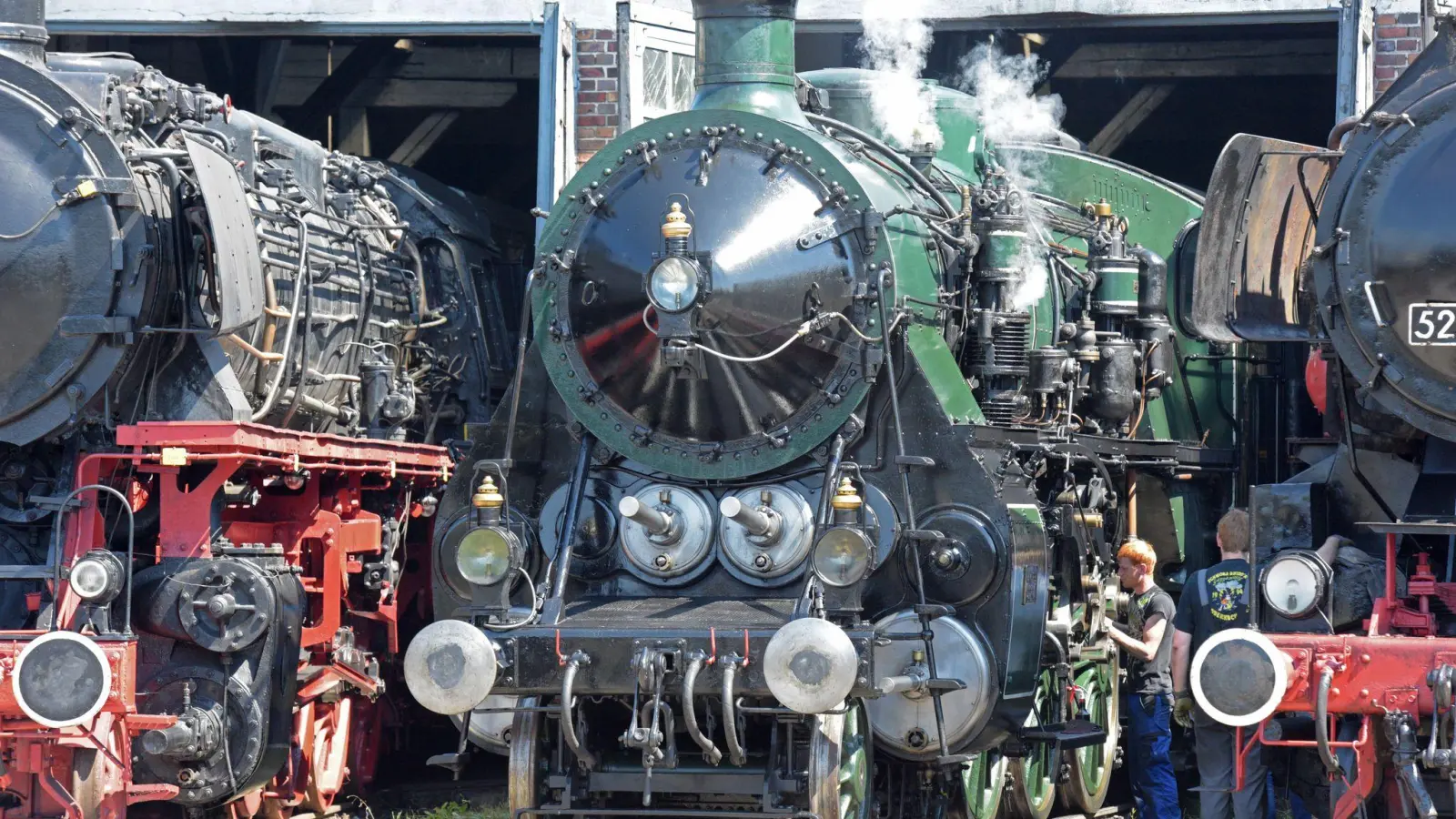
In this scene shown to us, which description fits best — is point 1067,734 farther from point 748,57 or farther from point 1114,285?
point 748,57

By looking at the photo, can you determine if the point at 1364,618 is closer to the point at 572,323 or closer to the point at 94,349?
the point at 572,323

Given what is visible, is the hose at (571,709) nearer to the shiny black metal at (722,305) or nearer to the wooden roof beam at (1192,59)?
the shiny black metal at (722,305)

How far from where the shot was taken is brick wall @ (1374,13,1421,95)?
34.9 ft

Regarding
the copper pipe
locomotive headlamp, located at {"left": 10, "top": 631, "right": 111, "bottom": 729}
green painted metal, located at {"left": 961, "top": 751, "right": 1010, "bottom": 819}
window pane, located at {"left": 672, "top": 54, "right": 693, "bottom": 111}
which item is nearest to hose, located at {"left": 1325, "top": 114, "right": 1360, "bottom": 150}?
green painted metal, located at {"left": 961, "top": 751, "right": 1010, "bottom": 819}

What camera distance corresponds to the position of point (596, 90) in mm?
11219

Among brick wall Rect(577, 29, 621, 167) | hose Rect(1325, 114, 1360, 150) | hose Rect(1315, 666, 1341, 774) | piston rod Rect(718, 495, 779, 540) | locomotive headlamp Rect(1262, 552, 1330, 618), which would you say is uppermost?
brick wall Rect(577, 29, 621, 167)

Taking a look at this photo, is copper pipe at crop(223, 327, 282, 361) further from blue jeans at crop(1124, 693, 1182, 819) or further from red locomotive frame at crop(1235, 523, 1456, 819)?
red locomotive frame at crop(1235, 523, 1456, 819)

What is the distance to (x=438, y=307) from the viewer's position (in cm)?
1057

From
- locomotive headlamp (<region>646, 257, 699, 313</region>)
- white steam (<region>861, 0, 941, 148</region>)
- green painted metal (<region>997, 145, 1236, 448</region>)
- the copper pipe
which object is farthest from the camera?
green painted metal (<region>997, 145, 1236, 448</region>)

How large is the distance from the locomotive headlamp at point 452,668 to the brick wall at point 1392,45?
626 centimetres

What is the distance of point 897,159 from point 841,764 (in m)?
2.55

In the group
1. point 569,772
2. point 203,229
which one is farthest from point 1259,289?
point 203,229

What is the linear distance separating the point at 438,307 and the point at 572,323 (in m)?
3.24

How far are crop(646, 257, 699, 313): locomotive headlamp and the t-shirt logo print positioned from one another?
2220mm
